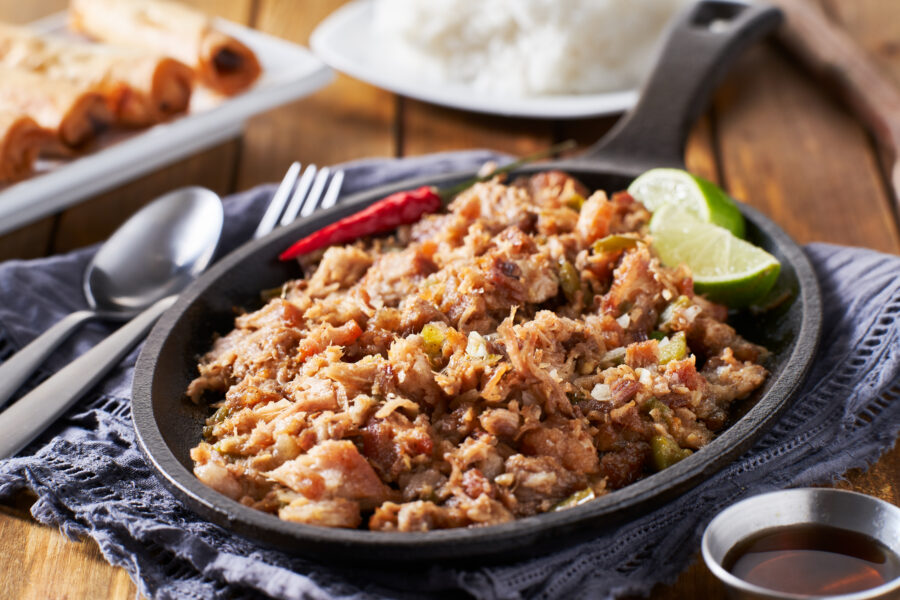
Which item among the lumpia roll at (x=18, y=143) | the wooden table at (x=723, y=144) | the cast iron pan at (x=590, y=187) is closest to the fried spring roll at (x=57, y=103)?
the lumpia roll at (x=18, y=143)

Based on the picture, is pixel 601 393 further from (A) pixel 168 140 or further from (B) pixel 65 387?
(A) pixel 168 140

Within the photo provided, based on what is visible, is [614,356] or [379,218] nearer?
[614,356]

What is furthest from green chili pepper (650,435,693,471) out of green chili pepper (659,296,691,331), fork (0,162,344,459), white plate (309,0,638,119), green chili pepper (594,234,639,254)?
white plate (309,0,638,119)

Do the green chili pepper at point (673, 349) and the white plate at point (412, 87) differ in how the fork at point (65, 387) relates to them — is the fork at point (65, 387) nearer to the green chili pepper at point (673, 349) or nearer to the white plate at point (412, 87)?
the green chili pepper at point (673, 349)

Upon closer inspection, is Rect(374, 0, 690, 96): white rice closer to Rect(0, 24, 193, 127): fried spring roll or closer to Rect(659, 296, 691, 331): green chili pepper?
Rect(0, 24, 193, 127): fried spring roll

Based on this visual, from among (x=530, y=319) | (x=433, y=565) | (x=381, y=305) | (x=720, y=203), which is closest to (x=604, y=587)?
(x=433, y=565)

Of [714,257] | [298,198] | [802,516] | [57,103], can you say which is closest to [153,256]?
[298,198]
